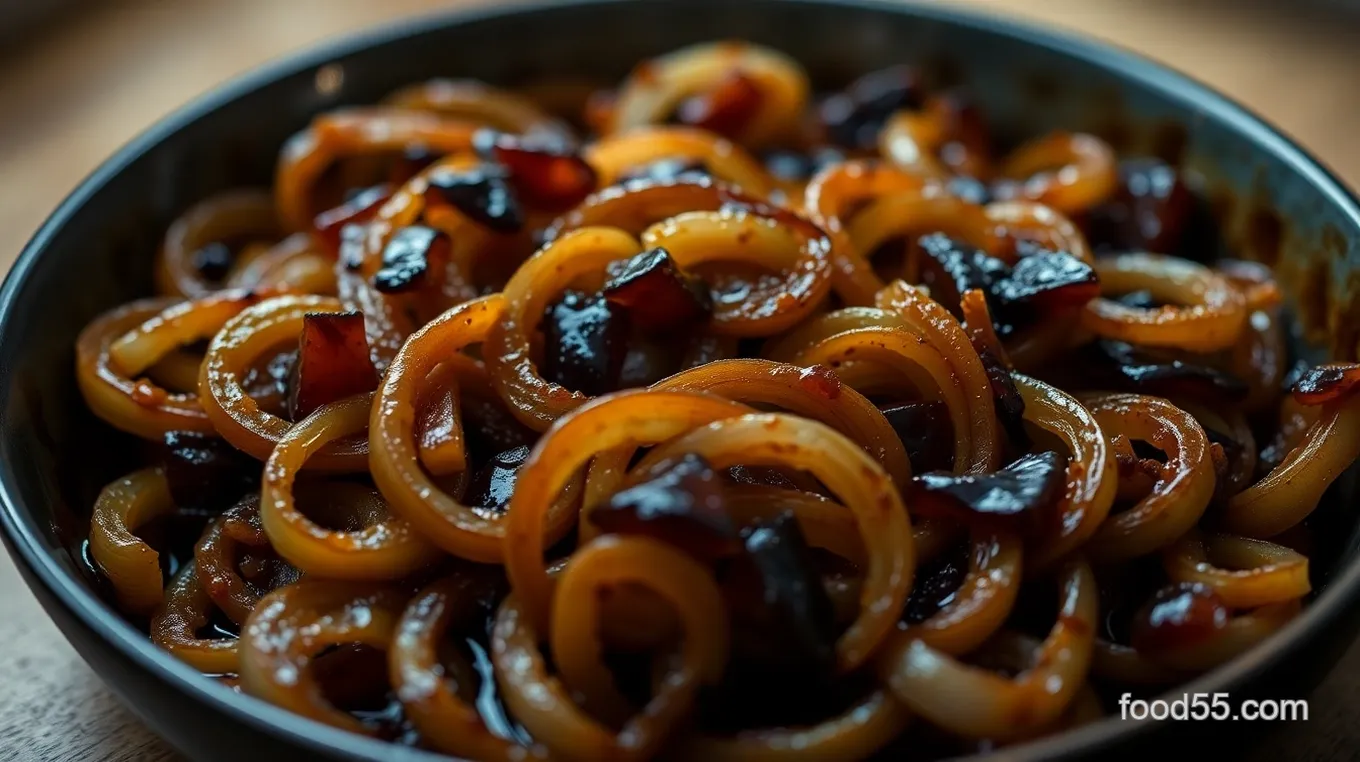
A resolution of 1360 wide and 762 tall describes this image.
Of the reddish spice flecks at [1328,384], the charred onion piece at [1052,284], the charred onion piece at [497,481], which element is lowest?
the reddish spice flecks at [1328,384]

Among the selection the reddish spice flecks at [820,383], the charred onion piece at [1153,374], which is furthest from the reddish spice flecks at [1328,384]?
the reddish spice flecks at [820,383]

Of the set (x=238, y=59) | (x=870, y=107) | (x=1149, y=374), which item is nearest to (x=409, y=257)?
(x=1149, y=374)

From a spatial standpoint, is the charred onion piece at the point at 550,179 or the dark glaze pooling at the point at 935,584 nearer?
the dark glaze pooling at the point at 935,584

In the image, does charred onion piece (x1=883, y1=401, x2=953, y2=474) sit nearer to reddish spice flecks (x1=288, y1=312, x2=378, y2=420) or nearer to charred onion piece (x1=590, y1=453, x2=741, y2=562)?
charred onion piece (x1=590, y1=453, x2=741, y2=562)

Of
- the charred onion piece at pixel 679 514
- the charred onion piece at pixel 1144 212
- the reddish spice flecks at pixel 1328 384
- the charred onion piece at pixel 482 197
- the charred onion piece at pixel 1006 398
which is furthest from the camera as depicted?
the charred onion piece at pixel 1144 212

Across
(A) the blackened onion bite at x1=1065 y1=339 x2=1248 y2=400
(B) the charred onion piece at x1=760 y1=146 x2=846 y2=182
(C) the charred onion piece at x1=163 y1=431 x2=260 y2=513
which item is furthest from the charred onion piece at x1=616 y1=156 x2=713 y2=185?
(C) the charred onion piece at x1=163 y1=431 x2=260 y2=513

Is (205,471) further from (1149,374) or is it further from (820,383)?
(1149,374)

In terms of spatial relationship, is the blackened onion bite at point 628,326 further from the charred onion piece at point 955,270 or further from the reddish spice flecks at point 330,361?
the charred onion piece at point 955,270
